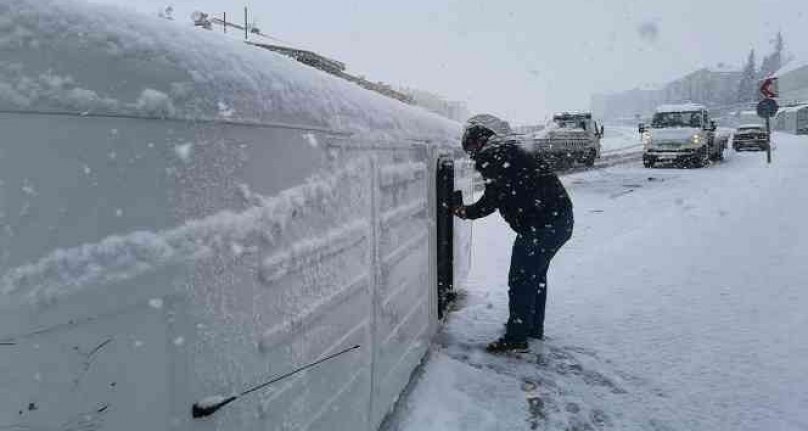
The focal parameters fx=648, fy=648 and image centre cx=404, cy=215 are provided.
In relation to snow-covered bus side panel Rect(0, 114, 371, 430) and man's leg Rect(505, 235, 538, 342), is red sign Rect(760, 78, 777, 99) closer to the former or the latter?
man's leg Rect(505, 235, 538, 342)

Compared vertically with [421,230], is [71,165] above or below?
above

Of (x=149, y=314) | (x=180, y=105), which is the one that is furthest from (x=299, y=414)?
(x=180, y=105)

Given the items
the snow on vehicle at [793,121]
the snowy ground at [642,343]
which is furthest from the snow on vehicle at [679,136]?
the snow on vehicle at [793,121]

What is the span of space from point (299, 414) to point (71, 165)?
1.02m

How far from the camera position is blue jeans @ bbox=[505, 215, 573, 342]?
4121mm

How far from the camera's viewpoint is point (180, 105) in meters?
1.24

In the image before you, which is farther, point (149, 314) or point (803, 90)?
point (803, 90)

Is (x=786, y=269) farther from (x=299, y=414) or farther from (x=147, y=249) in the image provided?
(x=147, y=249)

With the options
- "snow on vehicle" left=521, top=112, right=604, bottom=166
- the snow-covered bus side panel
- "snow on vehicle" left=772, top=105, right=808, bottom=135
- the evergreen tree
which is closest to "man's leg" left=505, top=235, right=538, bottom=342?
the snow-covered bus side panel

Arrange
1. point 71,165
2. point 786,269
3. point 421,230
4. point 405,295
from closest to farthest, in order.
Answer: point 71,165
point 405,295
point 421,230
point 786,269

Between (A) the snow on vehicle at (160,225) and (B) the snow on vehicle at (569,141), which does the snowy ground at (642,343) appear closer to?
(A) the snow on vehicle at (160,225)

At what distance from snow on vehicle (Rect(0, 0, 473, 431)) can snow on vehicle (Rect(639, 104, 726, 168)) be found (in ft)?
70.2

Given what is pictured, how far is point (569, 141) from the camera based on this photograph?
21.9 metres

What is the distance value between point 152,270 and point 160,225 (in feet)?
0.28
